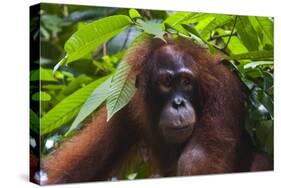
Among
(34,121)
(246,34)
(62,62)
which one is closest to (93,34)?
(62,62)

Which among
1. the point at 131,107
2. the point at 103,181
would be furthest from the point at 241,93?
the point at 103,181

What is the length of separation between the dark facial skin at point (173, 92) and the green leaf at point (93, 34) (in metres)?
0.38

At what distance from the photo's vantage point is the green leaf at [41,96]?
277 cm

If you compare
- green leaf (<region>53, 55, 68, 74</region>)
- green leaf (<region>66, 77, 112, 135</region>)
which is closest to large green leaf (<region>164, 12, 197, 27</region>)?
green leaf (<region>66, 77, 112, 135</region>)

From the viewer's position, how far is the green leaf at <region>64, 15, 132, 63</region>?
278 centimetres

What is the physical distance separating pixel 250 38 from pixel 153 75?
52cm

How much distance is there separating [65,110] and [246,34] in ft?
3.27

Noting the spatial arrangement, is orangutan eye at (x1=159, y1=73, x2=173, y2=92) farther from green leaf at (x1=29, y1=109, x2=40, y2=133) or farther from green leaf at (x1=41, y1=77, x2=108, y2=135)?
green leaf at (x1=29, y1=109, x2=40, y2=133)

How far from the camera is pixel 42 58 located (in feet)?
9.09

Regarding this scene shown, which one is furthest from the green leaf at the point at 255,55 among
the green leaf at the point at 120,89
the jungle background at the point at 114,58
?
the green leaf at the point at 120,89

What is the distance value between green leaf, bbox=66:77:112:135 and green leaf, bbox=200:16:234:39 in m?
0.57

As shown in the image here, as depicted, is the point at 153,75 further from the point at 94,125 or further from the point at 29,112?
the point at 29,112

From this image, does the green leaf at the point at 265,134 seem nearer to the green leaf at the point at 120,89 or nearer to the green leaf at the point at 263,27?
the green leaf at the point at 263,27

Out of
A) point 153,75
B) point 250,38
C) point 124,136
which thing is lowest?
point 124,136
